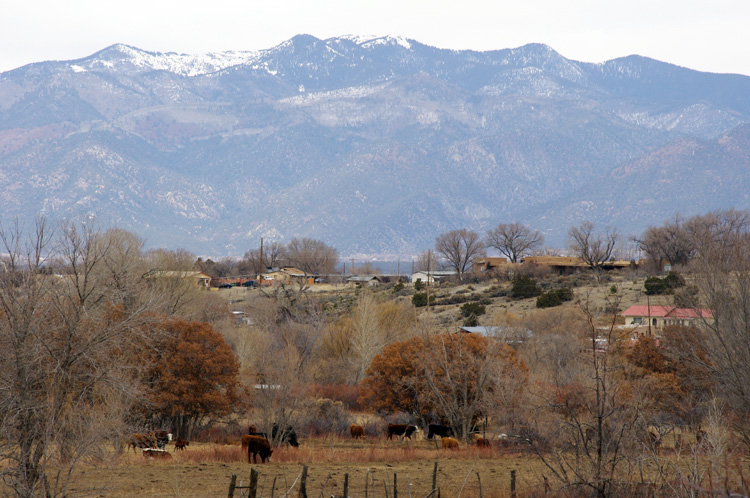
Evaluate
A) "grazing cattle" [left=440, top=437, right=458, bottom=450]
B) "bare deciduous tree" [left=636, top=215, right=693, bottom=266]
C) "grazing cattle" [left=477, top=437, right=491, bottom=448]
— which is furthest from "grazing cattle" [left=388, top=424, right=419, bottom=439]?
"bare deciduous tree" [left=636, top=215, right=693, bottom=266]

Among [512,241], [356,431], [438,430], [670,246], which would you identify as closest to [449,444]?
[438,430]

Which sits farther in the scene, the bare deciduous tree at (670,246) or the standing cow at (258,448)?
the bare deciduous tree at (670,246)

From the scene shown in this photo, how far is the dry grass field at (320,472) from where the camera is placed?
20.0 meters

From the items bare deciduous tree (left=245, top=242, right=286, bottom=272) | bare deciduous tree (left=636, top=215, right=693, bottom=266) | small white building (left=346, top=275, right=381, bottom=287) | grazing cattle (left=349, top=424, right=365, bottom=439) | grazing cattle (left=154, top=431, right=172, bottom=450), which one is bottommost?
grazing cattle (left=349, top=424, right=365, bottom=439)

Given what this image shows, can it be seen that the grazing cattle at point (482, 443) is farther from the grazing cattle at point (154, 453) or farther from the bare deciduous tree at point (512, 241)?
the bare deciduous tree at point (512, 241)

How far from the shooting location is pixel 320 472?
22969mm

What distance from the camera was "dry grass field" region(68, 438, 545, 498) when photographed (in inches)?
787

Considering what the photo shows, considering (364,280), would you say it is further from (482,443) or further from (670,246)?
(482,443)

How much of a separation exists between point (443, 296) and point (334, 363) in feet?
125

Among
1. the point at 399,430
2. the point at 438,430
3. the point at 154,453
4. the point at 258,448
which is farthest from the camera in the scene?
the point at 399,430

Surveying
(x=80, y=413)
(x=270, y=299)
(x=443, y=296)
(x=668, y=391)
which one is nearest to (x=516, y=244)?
(x=443, y=296)

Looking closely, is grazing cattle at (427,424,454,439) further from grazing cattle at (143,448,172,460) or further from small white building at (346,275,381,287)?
small white building at (346,275,381,287)

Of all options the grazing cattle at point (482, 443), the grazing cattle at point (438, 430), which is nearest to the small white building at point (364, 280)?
the grazing cattle at point (438, 430)

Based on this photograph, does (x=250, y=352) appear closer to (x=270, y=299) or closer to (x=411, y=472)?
(x=270, y=299)
